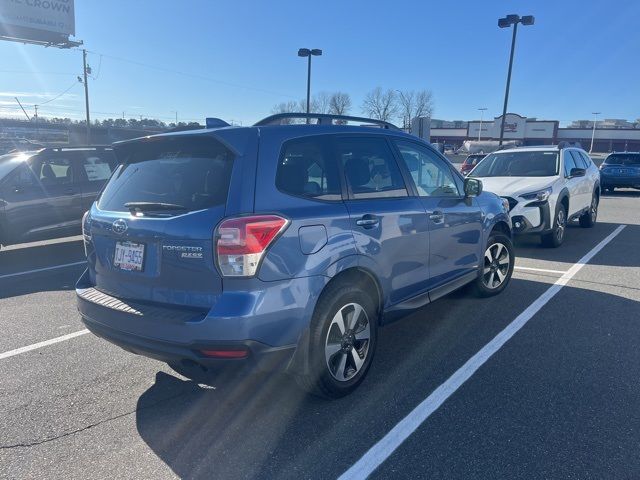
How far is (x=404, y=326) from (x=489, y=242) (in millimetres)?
1424

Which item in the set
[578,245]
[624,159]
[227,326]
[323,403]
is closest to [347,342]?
[323,403]

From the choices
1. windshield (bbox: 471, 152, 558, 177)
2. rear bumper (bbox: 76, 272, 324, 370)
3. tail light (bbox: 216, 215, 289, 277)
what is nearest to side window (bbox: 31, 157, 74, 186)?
rear bumper (bbox: 76, 272, 324, 370)

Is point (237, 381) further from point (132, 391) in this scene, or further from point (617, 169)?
point (617, 169)

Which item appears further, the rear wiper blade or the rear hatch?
the rear wiper blade

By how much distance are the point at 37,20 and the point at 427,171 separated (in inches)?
1658

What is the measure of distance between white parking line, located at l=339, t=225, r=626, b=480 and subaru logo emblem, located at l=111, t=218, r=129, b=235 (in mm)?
1961

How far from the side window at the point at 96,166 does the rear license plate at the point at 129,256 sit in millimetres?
6485

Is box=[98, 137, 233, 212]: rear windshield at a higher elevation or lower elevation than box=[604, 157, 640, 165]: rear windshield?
lower

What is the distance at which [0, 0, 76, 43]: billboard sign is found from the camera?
35875mm

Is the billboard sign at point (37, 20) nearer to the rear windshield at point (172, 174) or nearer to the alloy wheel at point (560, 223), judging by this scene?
the alloy wheel at point (560, 223)

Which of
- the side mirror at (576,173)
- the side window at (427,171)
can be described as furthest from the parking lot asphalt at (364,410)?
the side mirror at (576,173)

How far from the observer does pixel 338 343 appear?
334 cm

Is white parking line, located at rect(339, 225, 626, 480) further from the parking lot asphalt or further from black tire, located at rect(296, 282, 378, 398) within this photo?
black tire, located at rect(296, 282, 378, 398)

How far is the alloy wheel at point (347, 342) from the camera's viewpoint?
329 cm
